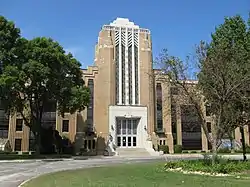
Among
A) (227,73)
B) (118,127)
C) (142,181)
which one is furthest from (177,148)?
(142,181)

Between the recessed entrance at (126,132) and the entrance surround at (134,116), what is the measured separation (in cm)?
87

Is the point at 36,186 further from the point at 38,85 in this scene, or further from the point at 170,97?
the point at 38,85

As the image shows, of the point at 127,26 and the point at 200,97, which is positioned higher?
the point at 127,26

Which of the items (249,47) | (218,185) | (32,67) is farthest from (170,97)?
(32,67)

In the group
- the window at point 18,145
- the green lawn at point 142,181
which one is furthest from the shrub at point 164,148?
the green lawn at point 142,181

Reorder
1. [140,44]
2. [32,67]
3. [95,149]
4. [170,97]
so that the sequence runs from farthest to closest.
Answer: [140,44] < [95,149] < [32,67] < [170,97]

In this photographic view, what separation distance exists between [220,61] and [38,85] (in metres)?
25.7

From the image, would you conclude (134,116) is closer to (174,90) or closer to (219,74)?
(174,90)

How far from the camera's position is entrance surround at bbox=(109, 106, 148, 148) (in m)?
57.0

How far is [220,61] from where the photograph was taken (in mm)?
20469

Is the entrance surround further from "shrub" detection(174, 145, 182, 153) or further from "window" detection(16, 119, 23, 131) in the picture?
"window" detection(16, 119, 23, 131)

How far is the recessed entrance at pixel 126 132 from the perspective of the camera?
57.5 meters

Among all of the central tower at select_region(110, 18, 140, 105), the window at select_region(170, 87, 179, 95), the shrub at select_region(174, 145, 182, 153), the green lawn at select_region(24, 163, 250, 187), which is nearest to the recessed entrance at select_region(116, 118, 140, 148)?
the central tower at select_region(110, 18, 140, 105)

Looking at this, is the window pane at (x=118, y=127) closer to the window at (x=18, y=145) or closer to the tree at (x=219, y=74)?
the window at (x=18, y=145)
